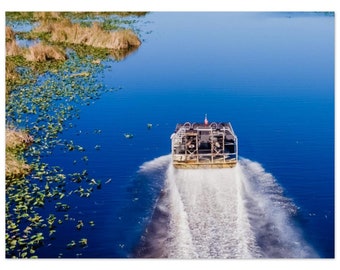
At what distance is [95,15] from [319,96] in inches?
854

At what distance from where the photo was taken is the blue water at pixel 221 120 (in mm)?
14555

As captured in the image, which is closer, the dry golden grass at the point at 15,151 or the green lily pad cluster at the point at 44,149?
the green lily pad cluster at the point at 44,149

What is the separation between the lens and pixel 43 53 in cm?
2914

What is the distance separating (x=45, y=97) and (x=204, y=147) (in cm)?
985

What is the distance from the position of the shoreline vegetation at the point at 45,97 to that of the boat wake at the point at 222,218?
2.49 m

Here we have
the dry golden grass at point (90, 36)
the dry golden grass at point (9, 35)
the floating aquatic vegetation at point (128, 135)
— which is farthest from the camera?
the dry golden grass at point (90, 36)

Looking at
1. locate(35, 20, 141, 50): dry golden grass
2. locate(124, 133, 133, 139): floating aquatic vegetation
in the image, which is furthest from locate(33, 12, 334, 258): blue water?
locate(35, 20, 141, 50): dry golden grass

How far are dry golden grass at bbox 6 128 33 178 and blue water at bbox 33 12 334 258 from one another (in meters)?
1.37

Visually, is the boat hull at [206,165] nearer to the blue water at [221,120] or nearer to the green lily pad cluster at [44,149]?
the blue water at [221,120]

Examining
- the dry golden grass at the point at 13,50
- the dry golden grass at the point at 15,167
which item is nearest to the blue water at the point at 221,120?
the dry golden grass at the point at 15,167

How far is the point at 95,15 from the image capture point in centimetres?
3966

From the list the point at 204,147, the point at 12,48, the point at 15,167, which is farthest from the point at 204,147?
the point at 12,48

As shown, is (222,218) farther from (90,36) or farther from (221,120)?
(90,36)
